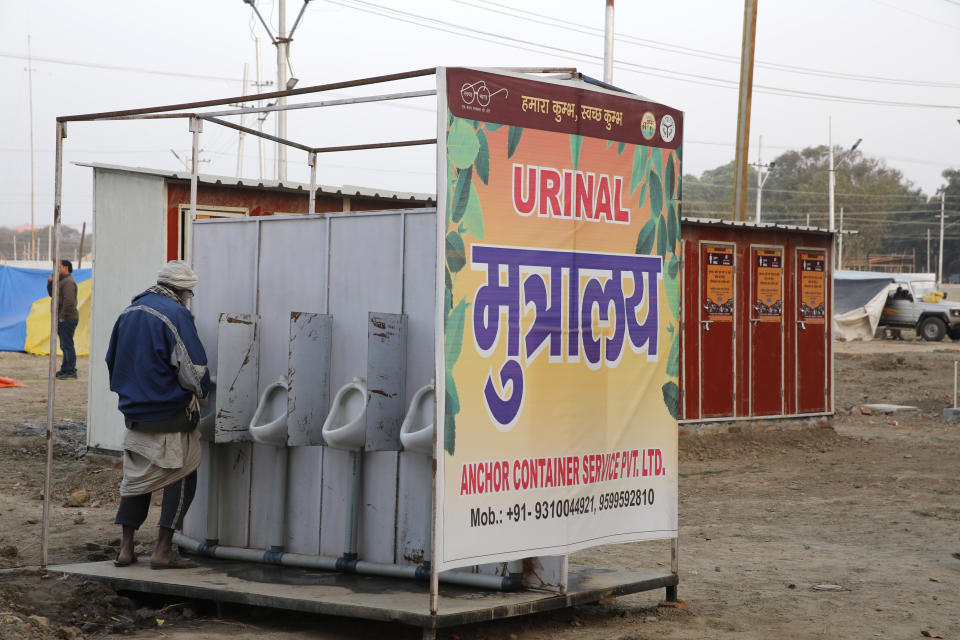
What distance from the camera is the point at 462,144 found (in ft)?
16.6

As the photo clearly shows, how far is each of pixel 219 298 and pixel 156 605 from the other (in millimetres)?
1919

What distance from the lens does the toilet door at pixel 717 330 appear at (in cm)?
1325

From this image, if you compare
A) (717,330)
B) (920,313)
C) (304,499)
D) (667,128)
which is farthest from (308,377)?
(920,313)

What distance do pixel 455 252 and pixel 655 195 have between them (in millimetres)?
1592

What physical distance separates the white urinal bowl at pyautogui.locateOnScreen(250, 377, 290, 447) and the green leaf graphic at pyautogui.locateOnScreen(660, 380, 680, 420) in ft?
7.14

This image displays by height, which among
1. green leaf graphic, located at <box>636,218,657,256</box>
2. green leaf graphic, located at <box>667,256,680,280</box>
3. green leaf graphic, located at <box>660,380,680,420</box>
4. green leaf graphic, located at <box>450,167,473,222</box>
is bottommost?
green leaf graphic, located at <box>660,380,680,420</box>

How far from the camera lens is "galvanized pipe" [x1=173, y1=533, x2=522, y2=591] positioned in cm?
565

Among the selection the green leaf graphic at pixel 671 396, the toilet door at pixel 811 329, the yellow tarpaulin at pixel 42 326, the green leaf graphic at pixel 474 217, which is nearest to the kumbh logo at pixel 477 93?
the green leaf graphic at pixel 474 217

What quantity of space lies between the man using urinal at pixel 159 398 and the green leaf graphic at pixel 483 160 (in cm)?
213

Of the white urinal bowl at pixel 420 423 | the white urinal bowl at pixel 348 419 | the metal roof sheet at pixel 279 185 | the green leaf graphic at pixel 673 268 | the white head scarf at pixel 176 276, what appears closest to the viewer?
the white urinal bowl at pixel 420 423

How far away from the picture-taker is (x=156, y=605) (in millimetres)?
6117

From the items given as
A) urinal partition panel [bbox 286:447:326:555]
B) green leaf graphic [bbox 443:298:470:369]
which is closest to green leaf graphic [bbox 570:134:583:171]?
green leaf graphic [bbox 443:298:470:369]

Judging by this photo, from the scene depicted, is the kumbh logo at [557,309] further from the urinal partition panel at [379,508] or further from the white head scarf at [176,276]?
the white head scarf at [176,276]

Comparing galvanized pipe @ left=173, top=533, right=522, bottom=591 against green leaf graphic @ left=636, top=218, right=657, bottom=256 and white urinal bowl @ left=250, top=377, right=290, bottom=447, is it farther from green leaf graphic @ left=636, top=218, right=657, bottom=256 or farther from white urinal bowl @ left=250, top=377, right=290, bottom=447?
green leaf graphic @ left=636, top=218, right=657, bottom=256
